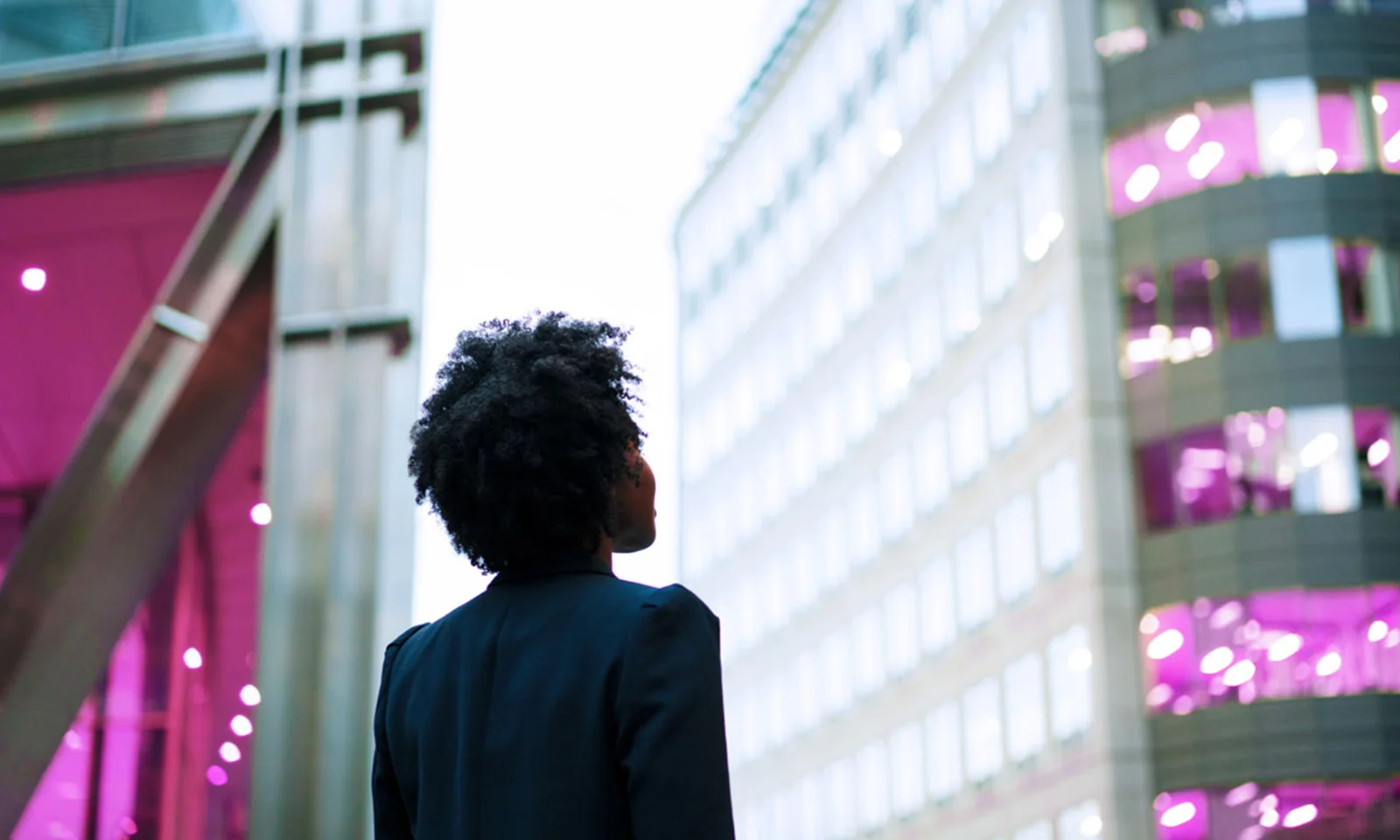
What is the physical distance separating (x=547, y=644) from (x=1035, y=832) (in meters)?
41.0

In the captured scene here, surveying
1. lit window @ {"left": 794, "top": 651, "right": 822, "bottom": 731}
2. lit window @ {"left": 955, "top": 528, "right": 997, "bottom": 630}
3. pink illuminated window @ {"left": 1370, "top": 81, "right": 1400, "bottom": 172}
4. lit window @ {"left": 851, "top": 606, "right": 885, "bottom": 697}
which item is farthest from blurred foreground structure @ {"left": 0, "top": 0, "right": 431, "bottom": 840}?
lit window @ {"left": 794, "top": 651, "right": 822, "bottom": 731}

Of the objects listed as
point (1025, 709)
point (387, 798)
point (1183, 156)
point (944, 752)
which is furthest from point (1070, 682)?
point (387, 798)

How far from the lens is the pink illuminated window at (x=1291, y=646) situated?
3594 centimetres

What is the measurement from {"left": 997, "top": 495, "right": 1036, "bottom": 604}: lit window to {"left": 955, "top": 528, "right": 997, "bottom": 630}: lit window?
485 millimetres

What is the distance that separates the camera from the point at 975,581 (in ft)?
150

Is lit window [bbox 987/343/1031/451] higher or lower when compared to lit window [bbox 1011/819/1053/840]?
higher

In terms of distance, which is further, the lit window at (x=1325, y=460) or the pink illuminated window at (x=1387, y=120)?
the pink illuminated window at (x=1387, y=120)

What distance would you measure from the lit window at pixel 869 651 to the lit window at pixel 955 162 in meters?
10.5

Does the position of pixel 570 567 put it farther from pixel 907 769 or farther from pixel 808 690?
pixel 808 690

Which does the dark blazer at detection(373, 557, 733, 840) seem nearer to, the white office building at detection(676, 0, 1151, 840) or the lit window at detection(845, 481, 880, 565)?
the white office building at detection(676, 0, 1151, 840)

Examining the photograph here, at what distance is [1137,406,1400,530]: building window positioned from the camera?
36.6 m

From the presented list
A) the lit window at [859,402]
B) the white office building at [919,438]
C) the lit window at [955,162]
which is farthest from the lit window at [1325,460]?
the lit window at [859,402]

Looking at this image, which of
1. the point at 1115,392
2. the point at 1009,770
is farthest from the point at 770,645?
the point at 1115,392

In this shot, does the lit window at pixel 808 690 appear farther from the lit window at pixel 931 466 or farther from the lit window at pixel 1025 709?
the lit window at pixel 1025 709
